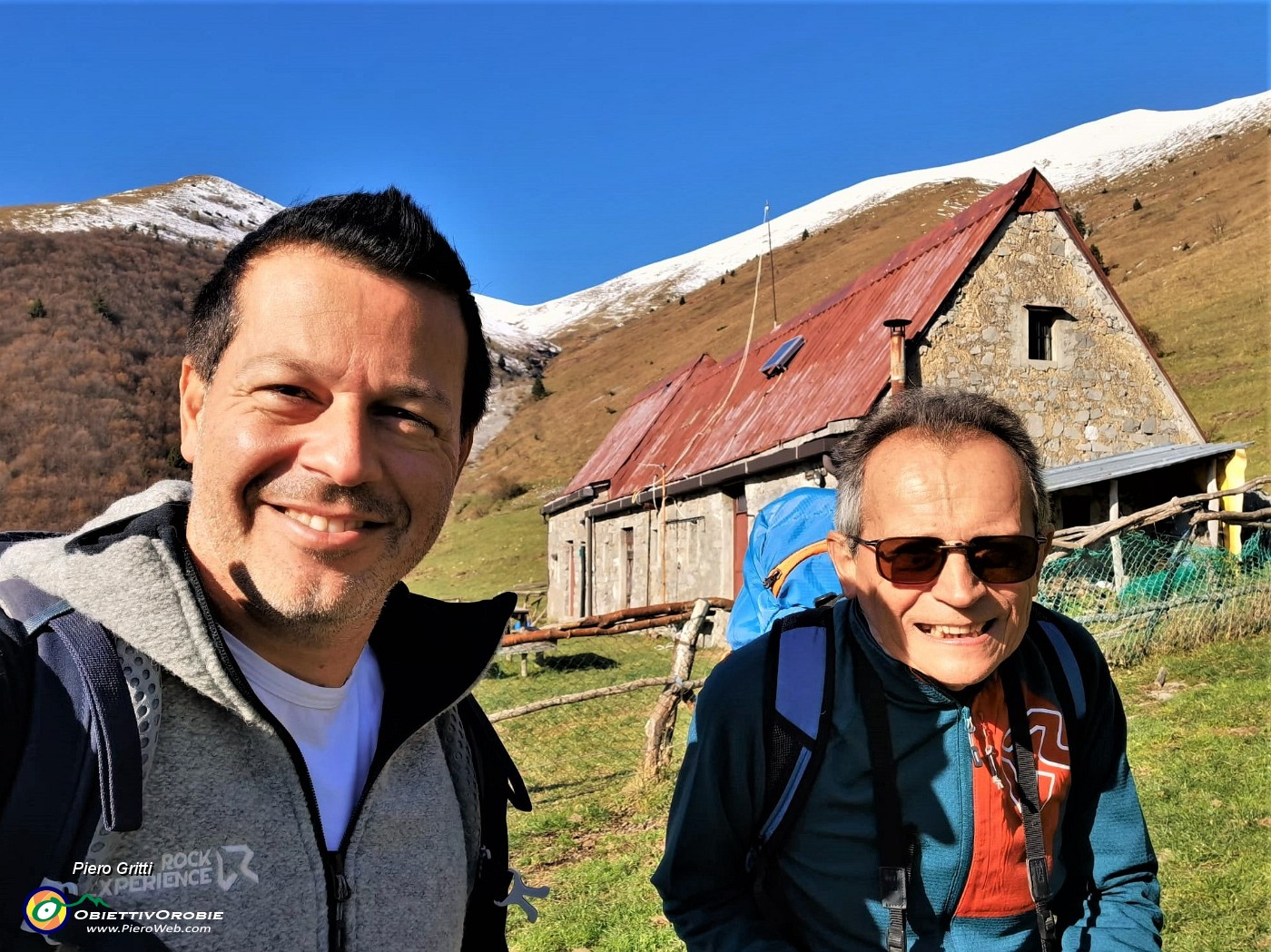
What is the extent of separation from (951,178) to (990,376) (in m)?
113

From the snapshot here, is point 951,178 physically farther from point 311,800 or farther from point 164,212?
point 311,800

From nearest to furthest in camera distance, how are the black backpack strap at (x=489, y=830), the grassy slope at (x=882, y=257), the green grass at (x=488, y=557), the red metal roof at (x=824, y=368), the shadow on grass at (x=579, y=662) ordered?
the black backpack strap at (x=489, y=830) < the red metal roof at (x=824, y=368) < the shadow on grass at (x=579, y=662) < the green grass at (x=488, y=557) < the grassy slope at (x=882, y=257)

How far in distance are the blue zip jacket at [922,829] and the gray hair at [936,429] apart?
0.32 meters

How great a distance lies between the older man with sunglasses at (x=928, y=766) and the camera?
5.49 feet

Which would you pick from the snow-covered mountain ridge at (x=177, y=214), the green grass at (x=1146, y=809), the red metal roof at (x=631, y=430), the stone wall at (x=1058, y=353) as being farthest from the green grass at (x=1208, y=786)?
the snow-covered mountain ridge at (x=177, y=214)

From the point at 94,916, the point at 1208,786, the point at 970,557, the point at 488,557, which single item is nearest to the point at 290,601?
the point at 94,916

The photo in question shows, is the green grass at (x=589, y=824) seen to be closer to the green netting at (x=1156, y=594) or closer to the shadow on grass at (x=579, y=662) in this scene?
the shadow on grass at (x=579, y=662)

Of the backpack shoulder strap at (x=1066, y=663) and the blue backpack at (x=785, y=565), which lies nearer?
the backpack shoulder strap at (x=1066, y=663)

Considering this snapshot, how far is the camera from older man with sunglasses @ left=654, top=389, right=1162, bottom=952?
1.67m

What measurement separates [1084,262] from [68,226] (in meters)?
75.8

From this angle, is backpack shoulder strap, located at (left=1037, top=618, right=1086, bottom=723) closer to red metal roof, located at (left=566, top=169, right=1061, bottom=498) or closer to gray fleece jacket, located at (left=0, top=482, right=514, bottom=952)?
gray fleece jacket, located at (left=0, top=482, right=514, bottom=952)

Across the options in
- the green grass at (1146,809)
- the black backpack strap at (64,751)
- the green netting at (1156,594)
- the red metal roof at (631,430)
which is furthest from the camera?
the red metal roof at (631,430)

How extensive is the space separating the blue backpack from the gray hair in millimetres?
1725

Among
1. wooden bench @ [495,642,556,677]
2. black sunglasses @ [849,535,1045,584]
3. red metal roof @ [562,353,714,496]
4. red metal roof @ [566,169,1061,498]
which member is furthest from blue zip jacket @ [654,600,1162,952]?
red metal roof @ [562,353,714,496]
